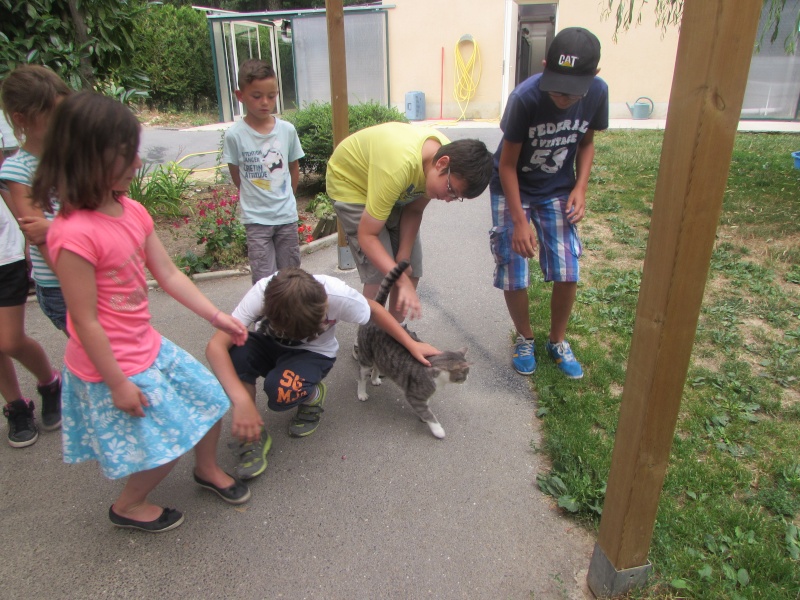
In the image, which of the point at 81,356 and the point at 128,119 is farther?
the point at 81,356

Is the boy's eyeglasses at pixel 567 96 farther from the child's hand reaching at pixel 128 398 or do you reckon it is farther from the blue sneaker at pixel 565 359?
the child's hand reaching at pixel 128 398

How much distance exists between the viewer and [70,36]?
4.75 meters

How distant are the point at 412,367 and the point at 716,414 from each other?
1.73 m

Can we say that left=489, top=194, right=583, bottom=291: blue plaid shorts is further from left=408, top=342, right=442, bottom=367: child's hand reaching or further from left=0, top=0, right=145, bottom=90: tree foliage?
left=0, top=0, right=145, bottom=90: tree foliage

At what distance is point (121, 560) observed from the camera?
212 cm

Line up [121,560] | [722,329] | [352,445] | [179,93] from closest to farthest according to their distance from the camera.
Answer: [121,560] → [352,445] → [722,329] → [179,93]

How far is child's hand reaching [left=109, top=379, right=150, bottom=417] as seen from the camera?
5.97 ft

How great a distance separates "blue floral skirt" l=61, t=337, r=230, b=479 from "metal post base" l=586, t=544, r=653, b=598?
155 cm

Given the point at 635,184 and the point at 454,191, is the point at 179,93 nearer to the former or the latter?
the point at 635,184

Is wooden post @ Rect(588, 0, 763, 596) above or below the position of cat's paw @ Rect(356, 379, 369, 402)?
above

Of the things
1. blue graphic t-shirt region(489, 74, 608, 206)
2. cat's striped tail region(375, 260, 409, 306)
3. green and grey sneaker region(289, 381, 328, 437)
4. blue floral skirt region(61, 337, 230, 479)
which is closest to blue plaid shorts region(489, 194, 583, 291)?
blue graphic t-shirt region(489, 74, 608, 206)

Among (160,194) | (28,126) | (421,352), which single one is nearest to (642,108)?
(160,194)

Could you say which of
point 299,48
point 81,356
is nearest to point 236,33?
point 299,48

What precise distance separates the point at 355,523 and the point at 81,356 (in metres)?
1.29
